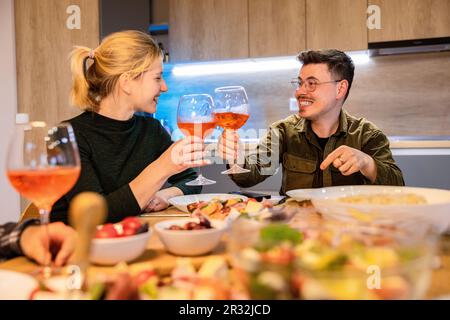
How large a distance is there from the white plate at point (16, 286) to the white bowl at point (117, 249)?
106 mm

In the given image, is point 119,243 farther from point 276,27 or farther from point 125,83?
point 276,27

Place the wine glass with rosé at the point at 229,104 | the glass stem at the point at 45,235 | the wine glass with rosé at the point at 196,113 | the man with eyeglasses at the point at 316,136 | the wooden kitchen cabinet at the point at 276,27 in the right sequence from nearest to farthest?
1. the glass stem at the point at 45,235
2. the wine glass with rosé at the point at 196,113
3. the wine glass with rosé at the point at 229,104
4. the man with eyeglasses at the point at 316,136
5. the wooden kitchen cabinet at the point at 276,27

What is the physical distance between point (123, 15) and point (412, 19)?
205cm

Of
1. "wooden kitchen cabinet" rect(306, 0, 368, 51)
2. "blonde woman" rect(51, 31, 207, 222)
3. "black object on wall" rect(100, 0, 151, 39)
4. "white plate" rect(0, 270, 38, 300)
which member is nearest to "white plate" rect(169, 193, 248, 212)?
"blonde woman" rect(51, 31, 207, 222)

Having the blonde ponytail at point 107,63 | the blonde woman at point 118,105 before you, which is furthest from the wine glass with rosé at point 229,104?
the blonde ponytail at point 107,63

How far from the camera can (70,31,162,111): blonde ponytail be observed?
163 cm

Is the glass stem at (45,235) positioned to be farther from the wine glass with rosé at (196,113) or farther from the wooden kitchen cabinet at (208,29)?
the wooden kitchen cabinet at (208,29)

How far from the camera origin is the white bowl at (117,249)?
654mm

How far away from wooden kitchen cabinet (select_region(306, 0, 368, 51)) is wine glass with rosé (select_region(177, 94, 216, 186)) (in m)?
2.20

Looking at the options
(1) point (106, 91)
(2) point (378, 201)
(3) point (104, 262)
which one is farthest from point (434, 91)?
(3) point (104, 262)

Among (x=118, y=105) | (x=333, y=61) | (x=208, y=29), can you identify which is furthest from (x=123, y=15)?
(x=118, y=105)

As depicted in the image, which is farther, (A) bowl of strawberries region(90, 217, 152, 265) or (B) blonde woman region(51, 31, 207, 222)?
(B) blonde woman region(51, 31, 207, 222)

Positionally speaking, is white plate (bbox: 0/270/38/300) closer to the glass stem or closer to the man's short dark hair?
the glass stem

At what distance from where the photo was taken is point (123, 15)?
3.48m
